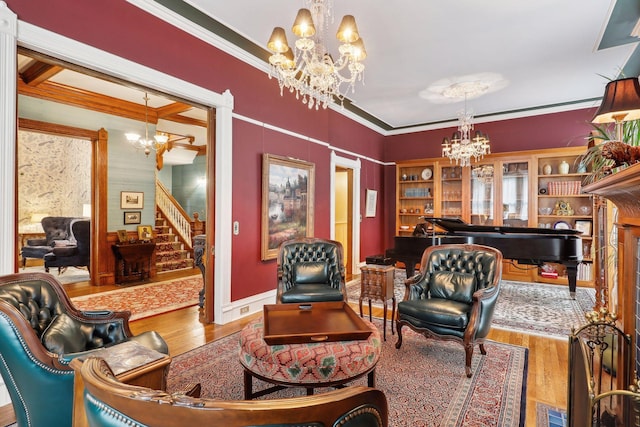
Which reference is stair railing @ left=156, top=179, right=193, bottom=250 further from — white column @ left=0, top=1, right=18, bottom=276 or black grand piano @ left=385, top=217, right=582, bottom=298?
white column @ left=0, top=1, right=18, bottom=276

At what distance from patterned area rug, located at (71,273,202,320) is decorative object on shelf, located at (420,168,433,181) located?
5.29 metres

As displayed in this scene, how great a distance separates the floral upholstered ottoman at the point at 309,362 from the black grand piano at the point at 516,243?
326 centimetres

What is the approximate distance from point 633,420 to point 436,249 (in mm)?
2405

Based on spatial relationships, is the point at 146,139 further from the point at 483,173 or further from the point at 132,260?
the point at 483,173

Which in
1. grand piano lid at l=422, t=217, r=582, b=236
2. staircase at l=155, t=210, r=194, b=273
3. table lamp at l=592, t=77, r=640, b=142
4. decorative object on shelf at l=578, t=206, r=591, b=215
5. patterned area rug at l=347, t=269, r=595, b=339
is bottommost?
patterned area rug at l=347, t=269, r=595, b=339

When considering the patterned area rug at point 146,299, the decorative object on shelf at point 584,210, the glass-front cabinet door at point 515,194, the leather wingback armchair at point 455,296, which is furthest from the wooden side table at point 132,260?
the decorative object on shelf at point 584,210

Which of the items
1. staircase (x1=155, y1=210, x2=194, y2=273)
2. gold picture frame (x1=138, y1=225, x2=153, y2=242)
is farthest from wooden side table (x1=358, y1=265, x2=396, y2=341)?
staircase (x1=155, y1=210, x2=194, y2=273)

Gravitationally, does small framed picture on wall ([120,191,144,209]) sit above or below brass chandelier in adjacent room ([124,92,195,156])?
below

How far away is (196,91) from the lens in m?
3.48

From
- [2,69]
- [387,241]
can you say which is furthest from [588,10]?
[387,241]

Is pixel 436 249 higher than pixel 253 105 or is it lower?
lower

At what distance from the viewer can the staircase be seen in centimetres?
723

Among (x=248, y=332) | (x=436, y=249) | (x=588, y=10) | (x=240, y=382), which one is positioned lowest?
(x=240, y=382)

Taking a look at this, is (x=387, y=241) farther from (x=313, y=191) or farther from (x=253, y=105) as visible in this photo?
(x=253, y=105)
